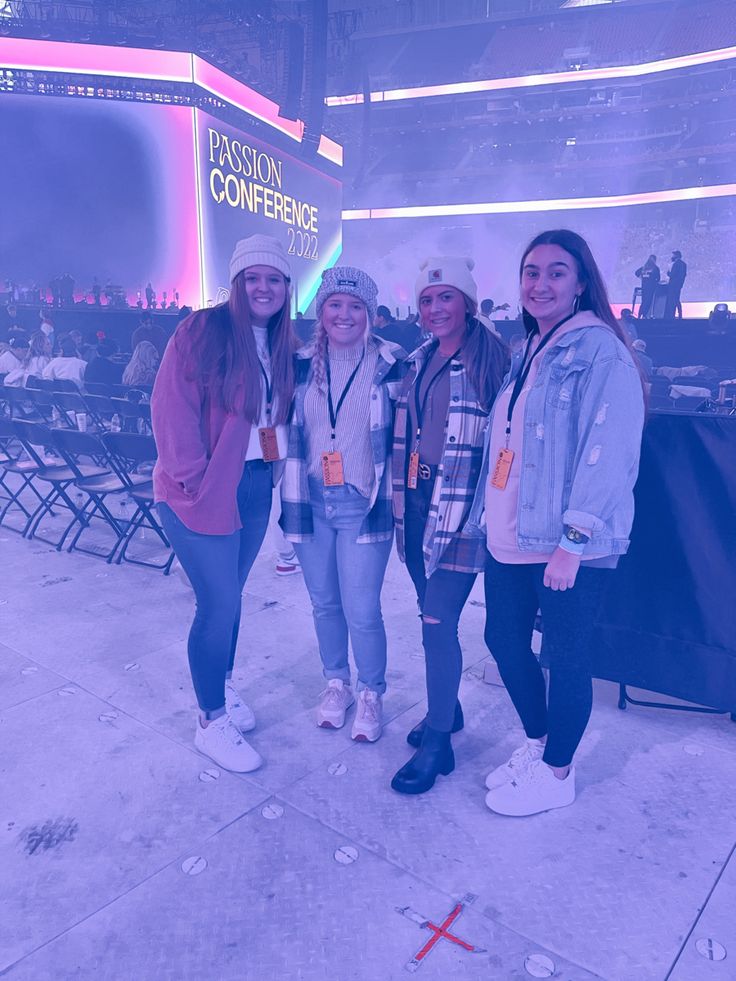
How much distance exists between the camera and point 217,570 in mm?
2123

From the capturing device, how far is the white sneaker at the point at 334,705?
252cm

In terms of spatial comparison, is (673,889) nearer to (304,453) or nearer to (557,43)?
(304,453)

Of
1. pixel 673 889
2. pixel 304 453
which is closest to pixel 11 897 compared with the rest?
pixel 304 453

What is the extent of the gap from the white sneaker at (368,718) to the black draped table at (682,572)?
91 cm

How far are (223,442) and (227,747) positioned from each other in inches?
41.6

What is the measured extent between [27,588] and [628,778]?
10.9 ft

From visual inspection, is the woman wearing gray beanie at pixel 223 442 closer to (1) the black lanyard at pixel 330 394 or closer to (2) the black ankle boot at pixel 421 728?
(1) the black lanyard at pixel 330 394

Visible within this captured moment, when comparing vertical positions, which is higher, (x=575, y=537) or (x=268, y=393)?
(x=268, y=393)

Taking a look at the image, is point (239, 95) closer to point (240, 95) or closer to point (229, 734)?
point (240, 95)

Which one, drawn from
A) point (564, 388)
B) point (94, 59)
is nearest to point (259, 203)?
point (94, 59)

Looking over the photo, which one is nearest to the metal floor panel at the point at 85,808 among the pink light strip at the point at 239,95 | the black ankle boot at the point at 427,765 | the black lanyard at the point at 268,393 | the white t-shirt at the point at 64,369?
the black ankle boot at the point at 427,765

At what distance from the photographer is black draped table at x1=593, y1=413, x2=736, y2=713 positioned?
87.0 inches

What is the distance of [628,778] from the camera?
87.5 inches

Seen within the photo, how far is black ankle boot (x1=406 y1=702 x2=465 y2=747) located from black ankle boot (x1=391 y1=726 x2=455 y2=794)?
0.12 meters
